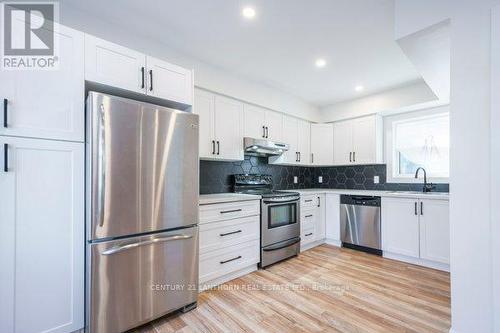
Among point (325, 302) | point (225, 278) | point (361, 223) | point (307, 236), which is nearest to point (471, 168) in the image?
point (325, 302)

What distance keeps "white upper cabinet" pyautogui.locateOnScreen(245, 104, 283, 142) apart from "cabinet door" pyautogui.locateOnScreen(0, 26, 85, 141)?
6.73 feet

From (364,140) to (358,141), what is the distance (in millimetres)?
100

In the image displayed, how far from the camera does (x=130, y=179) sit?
63.8 inches

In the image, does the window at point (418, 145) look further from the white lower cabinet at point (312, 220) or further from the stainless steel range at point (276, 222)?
the stainless steel range at point (276, 222)

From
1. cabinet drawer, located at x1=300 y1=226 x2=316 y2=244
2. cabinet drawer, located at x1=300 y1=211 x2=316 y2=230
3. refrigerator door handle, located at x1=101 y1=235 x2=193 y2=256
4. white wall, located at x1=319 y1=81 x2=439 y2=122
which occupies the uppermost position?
white wall, located at x1=319 y1=81 x2=439 y2=122

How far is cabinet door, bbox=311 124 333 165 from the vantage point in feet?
14.3

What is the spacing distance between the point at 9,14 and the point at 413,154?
189 inches

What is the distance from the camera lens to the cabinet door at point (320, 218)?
149 inches

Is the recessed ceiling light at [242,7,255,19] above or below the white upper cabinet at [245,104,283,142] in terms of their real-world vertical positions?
above

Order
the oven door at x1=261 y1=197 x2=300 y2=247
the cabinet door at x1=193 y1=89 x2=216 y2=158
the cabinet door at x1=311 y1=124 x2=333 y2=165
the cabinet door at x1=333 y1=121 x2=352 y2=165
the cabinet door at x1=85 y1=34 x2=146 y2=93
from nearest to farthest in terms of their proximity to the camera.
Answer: the cabinet door at x1=85 y1=34 x2=146 y2=93, the cabinet door at x1=193 y1=89 x2=216 y2=158, the oven door at x1=261 y1=197 x2=300 y2=247, the cabinet door at x1=333 y1=121 x2=352 y2=165, the cabinet door at x1=311 y1=124 x2=333 y2=165

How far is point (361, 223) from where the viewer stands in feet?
11.4

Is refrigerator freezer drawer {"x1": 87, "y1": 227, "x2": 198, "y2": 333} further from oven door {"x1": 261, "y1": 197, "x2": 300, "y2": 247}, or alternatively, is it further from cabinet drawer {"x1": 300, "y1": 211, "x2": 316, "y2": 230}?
cabinet drawer {"x1": 300, "y1": 211, "x2": 316, "y2": 230}

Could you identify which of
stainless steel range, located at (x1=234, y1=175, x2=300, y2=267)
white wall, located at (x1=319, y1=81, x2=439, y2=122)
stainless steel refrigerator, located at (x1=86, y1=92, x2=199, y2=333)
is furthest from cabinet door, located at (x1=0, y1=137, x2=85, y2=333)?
white wall, located at (x1=319, y1=81, x2=439, y2=122)

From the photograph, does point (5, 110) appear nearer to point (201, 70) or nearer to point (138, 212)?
point (138, 212)
